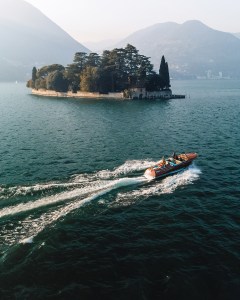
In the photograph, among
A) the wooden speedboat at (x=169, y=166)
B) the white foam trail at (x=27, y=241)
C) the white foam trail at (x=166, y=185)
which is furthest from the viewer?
the wooden speedboat at (x=169, y=166)

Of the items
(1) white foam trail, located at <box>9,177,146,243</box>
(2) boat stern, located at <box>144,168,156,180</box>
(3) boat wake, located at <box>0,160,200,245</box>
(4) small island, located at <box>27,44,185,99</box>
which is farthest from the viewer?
(4) small island, located at <box>27,44,185,99</box>

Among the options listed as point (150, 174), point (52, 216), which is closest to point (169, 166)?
point (150, 174)

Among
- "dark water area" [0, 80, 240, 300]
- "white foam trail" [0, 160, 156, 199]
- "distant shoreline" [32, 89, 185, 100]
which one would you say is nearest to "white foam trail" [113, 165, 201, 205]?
"dark water area" [0, 80, 240, 300]

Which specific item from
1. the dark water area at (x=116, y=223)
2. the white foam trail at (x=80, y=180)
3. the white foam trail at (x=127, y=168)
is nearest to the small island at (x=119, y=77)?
the dark water area at (x=116, y=223)

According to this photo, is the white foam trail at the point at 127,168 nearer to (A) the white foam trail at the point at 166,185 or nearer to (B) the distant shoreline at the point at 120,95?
(A) the white foam trail at the point at 166,185

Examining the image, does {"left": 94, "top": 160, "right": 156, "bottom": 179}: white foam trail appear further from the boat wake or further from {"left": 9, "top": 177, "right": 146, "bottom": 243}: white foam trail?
{"left": 9, "top": 177, "right": 146, "bottom": 243}: white foam trail

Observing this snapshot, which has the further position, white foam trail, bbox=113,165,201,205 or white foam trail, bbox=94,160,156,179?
white foam trail, bbox=94,160,156,179
